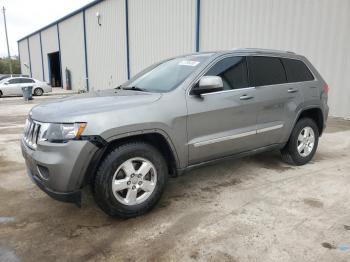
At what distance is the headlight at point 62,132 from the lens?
2711 millimetres

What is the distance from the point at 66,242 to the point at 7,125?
7.56 metres

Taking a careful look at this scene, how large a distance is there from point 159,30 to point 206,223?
43.0 ft

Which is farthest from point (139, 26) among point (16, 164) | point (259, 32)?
point (16, 164)

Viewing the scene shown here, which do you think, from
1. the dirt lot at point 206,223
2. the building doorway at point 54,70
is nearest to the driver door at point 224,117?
the dirt lot at point 206,223

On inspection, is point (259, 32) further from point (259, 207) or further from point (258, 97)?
point (259, 207)

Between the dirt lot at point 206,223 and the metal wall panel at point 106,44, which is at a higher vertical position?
the metal wall panel at point 106,44

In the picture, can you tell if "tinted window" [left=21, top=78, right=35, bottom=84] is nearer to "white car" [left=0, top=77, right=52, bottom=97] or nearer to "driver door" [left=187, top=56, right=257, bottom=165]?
"white car" [left=0, top=77, right=52, bottom=97]

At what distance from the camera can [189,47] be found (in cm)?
1311

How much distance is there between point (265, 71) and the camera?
4.21 metres

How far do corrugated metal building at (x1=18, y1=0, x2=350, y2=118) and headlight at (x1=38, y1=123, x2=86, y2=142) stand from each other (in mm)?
8257

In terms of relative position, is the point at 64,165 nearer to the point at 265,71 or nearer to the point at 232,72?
the point at 232,72

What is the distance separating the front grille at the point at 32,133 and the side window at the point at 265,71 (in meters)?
2.64

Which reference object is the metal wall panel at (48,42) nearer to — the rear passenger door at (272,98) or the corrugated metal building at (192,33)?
the corrugated metal building at (192,33)

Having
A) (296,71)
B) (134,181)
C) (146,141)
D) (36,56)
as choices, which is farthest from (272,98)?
(36,56)
